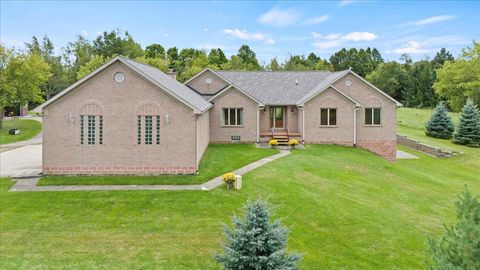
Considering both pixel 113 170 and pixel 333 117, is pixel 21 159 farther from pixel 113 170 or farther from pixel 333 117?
pixel 333 117

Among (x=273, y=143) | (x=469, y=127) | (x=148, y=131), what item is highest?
(x=469, y=127)

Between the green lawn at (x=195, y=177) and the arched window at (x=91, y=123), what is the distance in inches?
82.5

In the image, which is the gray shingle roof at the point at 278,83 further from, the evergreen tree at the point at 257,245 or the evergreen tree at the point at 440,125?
the evergreen tree at the point at 257,245

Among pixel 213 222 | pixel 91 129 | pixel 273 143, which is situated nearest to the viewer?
pixel 213 222

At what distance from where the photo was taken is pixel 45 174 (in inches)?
781

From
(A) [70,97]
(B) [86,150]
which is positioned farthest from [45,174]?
(A) [70,97]

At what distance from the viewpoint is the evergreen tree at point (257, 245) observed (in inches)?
314

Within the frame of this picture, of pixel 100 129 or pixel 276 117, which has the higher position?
pixel 276 117

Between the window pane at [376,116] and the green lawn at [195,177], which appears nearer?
the green lawn at [195,177]

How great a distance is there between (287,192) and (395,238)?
18.3 ft

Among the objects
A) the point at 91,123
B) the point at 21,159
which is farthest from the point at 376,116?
the point at 21,159

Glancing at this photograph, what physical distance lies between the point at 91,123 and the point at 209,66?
49.7 m

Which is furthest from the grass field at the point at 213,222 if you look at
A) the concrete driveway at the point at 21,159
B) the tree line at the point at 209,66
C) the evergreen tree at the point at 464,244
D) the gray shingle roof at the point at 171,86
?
the tree line at the point at 209,66

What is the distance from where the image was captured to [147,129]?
19781mm
